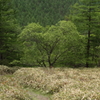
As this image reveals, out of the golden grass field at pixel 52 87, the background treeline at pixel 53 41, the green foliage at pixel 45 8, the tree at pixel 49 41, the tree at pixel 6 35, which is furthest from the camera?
the green foliage at pixel 45 8

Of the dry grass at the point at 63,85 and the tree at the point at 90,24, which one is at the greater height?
the tree at the point at 90,24

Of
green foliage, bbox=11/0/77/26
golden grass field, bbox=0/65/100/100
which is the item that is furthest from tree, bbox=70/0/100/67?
green foliage, bbox=11/0/77/26

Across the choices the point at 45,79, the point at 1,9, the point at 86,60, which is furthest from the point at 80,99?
the point at 1,9

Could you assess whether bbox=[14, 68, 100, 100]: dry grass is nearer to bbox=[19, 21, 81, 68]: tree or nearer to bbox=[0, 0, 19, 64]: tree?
bbox=[19, 21, 81, 68]: tree

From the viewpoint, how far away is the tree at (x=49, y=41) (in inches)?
613

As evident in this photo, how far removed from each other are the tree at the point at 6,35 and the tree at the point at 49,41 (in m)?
1.44

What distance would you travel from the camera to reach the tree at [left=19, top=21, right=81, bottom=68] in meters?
15.6

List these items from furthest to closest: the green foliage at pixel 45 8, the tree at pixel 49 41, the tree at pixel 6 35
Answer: the green foliage at pixel 45 8 → the tree at pixel 6 35 → the tree at pixel 49 41

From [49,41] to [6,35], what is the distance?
455cm

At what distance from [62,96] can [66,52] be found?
895 centimetres

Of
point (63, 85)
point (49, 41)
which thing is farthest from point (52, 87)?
point (49, 41)

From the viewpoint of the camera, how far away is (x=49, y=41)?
52.3 ft

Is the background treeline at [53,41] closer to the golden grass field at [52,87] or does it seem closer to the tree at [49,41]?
the tree at [49,41]

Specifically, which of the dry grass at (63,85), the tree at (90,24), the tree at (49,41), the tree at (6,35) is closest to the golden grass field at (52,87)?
the dry grass at (63,85)
